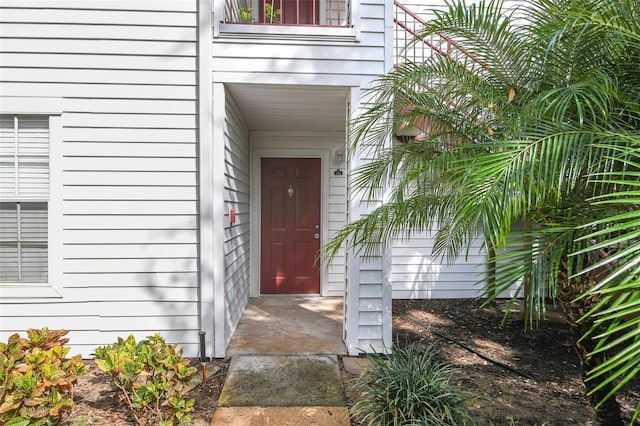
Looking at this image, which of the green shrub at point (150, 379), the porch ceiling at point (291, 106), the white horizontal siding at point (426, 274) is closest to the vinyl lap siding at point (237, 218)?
the porch ceiling at point (291, 106)

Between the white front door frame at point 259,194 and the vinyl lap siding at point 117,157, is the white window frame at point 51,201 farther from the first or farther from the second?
the white front door frame at point 259,194

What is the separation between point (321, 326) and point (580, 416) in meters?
2.26

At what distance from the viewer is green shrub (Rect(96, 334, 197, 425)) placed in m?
2.13

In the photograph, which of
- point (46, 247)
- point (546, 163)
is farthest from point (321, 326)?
point (546, 163)

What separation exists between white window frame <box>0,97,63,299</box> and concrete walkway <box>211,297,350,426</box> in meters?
1.62

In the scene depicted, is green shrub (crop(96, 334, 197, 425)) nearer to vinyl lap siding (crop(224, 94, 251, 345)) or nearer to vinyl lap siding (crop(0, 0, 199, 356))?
vinyl lap siding (crop(0, 0, 199, 356))

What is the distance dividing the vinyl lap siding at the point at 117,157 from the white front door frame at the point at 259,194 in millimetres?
1877

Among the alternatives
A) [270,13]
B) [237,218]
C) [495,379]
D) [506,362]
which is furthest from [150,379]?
[270,13]

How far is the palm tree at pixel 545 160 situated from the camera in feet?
4.58

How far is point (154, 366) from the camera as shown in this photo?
88.4 inches

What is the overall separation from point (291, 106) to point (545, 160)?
269cm

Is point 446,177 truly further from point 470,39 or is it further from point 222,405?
point 222,405

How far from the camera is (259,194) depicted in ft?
16.6

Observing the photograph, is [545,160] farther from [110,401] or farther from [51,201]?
[51,201]
